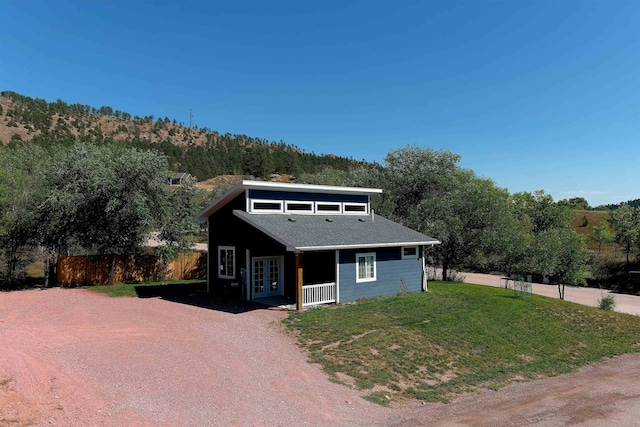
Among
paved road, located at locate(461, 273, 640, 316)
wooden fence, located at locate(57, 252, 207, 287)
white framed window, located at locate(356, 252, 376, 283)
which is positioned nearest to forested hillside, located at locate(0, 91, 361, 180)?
wooden fence, located at locate(57, 252, 207, 287)

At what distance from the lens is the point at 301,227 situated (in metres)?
18.8

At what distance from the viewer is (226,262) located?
2052 cm

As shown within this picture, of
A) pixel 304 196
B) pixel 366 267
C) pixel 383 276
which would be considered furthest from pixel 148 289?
pixel 383 276

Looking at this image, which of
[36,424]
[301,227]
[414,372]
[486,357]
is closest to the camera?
[36,424]

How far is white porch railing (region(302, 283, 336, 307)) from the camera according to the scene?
17.1 m

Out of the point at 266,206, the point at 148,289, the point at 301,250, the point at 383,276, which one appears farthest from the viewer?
the point at 148,289

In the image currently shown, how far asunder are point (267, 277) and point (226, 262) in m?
2.53

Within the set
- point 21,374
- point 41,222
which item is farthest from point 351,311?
point 41,222

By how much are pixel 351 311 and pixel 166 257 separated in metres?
14.0

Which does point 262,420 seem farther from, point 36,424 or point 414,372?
point 414,372

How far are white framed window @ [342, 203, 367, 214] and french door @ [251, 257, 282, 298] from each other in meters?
5.60

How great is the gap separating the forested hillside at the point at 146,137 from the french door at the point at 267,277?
69442 mm

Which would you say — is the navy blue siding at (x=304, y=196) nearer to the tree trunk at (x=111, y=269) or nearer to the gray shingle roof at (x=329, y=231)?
the gray shingle roof at (x=329, y=231)

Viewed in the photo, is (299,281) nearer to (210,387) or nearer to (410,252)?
(410,252)
